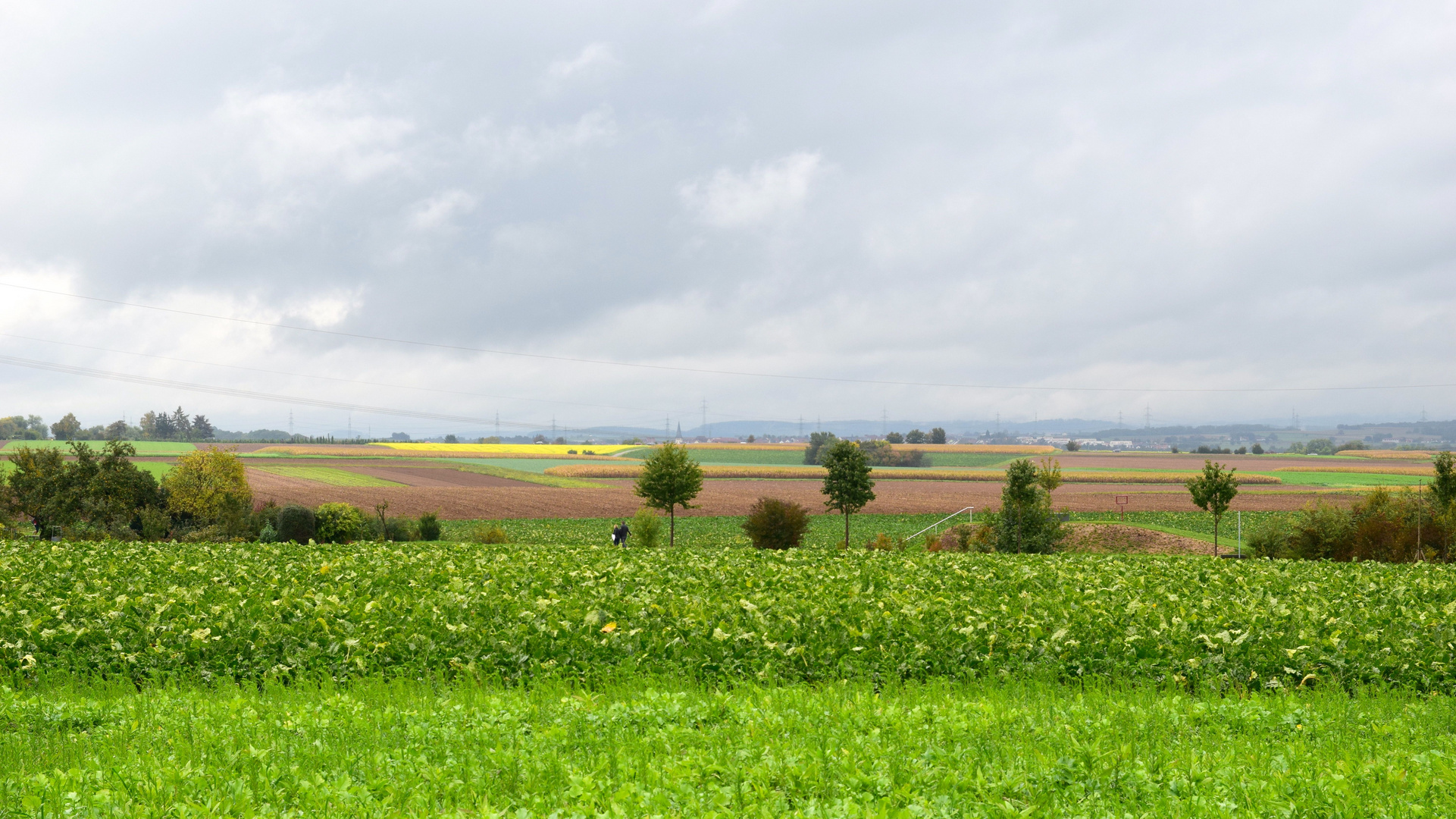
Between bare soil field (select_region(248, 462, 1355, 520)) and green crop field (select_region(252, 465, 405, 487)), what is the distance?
1561 mm

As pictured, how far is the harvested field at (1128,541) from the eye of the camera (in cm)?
4028

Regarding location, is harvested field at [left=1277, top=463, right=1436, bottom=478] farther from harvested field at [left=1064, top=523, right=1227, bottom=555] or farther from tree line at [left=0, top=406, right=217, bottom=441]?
tree line at [left=0, top=406, right=217, bottom=441]

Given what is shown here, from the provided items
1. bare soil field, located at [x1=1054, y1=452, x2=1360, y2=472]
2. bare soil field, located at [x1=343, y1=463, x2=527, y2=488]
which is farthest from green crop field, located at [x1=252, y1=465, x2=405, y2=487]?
bare soil field, located at [x1=1054, y1=452, x2=1360, y2=472]

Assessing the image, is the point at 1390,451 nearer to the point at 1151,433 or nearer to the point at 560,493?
the point at 1151,433

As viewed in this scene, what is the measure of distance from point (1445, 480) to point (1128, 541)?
12659 millimetres

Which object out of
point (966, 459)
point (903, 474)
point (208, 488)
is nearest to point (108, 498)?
point (208, 488)

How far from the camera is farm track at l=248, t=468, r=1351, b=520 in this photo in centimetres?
5925

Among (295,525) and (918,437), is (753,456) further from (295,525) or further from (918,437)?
(295,525)

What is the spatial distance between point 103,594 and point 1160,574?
19966 millimetres

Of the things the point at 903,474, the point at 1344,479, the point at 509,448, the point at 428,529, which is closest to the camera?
the point at 428,529

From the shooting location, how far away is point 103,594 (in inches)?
557

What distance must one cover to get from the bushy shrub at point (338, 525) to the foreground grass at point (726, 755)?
34278 mm

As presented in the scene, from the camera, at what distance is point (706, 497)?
67375 millimetres

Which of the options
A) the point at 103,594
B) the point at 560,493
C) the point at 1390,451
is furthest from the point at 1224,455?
the point at 103,594
